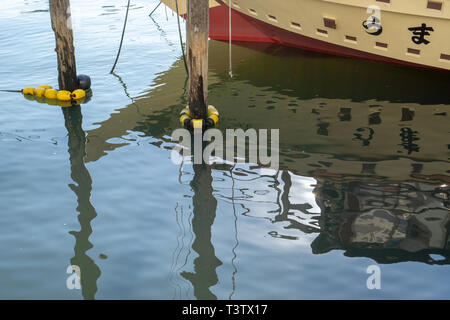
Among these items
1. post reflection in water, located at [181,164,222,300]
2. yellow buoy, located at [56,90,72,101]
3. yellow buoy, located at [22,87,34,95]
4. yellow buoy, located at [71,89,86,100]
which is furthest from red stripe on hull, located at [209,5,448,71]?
post reflection in water, located at [181,164,222,300]

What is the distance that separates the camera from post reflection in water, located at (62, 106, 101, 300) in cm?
596

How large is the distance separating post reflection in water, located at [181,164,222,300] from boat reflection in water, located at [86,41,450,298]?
0.7 inches

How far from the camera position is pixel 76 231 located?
22.4 feet

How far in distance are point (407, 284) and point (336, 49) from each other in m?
8.73

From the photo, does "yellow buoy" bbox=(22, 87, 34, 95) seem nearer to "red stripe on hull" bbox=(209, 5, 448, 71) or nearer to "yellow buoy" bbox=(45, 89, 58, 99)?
"yellow buoy" bbox=(45, 89, 58, 99)

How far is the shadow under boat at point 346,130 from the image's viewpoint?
6840 millimetres

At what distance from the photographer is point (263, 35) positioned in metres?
15.0

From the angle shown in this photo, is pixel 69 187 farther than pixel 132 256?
Yes

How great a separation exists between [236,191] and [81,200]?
219cm

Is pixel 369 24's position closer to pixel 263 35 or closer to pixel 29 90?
pixel 263 35

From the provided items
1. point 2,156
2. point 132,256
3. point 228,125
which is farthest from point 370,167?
point 2,156

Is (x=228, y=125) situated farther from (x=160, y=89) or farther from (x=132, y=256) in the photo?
(x=132, y=256)
